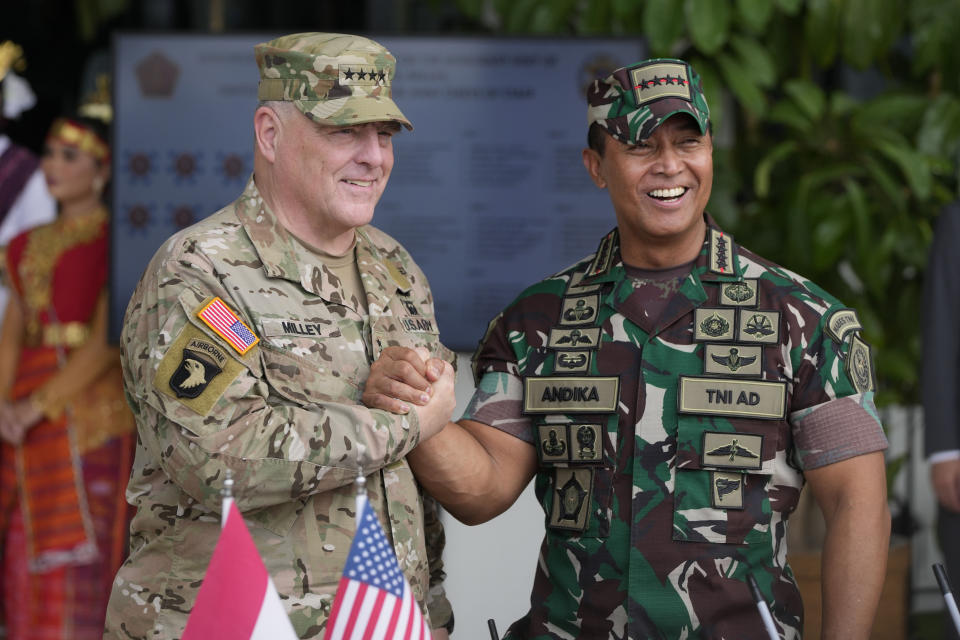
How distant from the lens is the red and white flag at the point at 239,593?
1787mm

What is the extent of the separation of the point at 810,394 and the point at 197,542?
3.47 ft

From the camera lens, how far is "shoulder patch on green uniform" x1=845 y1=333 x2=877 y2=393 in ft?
6.93

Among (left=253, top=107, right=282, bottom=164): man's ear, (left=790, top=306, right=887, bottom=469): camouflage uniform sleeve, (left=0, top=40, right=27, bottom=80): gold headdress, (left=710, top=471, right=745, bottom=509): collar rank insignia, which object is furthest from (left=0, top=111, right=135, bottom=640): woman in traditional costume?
(left=790, top=306, right=887, bottom=469): camouflage uniform sleeve

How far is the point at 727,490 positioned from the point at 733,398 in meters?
0.16

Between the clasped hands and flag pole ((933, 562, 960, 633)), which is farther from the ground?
the clasped hands

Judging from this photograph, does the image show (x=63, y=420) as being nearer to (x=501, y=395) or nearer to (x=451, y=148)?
(x=451, y=148)

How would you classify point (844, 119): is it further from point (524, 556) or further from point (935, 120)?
point (524, 556)

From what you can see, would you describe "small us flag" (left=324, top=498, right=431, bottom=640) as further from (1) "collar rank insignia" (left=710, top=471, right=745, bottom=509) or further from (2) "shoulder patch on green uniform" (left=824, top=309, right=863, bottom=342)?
(2) "shoulder patch on green uniform" (left=824, top=309, right=863, bottom=342)

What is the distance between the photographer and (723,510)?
2123 millimetres

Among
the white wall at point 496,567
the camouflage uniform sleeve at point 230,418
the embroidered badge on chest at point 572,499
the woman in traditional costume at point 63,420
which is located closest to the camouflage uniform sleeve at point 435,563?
the embroidered badge on chest at point 572,499

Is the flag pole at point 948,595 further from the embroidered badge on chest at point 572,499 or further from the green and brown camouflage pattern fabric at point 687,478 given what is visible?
the embroidered badge on chest at point 572,499

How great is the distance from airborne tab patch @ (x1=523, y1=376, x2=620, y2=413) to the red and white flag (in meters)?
0.66

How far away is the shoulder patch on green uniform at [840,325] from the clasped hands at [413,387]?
66cm

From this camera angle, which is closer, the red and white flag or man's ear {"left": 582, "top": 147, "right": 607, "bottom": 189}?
the red and white flag
